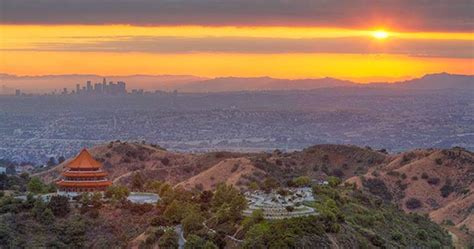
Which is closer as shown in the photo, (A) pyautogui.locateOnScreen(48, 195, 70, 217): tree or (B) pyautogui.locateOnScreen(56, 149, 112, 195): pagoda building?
(A) pyautogui.locateOnScreen(48, 195, 70, 217): tree

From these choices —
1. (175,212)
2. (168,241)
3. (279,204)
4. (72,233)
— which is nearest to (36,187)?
(72,233)

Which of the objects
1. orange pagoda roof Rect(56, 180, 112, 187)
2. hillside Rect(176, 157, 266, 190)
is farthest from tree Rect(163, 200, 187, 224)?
hillside Rect(176, 157, 266, 190)

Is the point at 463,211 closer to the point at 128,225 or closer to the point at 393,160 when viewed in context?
the point at 393,160

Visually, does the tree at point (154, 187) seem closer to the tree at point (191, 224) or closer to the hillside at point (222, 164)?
the hillside at point (222, 164)

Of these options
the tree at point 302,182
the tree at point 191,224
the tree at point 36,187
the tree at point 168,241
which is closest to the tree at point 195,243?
the tree at point 168,241

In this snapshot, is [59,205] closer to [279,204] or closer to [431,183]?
[279,204]

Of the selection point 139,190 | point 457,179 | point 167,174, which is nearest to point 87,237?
point 139,190

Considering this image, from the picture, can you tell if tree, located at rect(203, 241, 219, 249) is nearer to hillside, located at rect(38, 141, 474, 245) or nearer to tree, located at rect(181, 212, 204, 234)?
tree, located at rect(181, 212, 204, 234)
